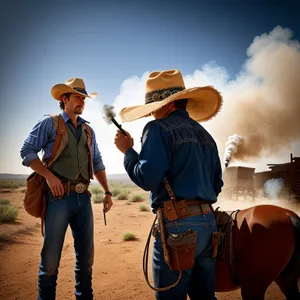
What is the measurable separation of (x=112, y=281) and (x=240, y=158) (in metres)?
28.5

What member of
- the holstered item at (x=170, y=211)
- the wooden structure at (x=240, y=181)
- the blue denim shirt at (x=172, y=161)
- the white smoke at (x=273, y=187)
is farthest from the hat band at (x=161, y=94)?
the wooden structure at (x=240, y=181)

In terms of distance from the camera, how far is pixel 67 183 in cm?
291

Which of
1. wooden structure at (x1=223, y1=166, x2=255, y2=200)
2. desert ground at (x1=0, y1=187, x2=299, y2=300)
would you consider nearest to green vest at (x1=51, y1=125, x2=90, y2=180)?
desert ground at (x1=0, y1=187, x2=299, y2=300)

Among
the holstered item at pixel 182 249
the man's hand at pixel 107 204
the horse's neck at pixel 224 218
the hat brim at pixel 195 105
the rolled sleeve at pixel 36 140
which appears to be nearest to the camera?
the holstered item at pixel 182 249

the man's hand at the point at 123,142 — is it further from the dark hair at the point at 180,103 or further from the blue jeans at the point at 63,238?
the blue jeans at the point at 63,238

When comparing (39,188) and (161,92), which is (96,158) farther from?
(161,92)

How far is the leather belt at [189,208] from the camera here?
180 cm

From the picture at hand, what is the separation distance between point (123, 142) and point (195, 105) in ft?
3.09

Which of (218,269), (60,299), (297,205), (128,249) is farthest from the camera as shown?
(297,205)

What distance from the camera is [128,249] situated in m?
7.13

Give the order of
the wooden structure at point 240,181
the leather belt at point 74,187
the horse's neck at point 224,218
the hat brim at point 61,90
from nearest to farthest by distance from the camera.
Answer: the horse's neck at point 224,218 → the leather belt at point 74,187 → the hat brim at point 61,90 → the wooden structure at point 240,181

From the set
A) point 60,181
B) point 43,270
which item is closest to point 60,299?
point 43,270

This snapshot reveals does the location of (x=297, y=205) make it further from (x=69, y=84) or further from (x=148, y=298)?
(x=69, y=84)

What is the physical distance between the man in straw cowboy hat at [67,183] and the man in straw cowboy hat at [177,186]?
116 cm
